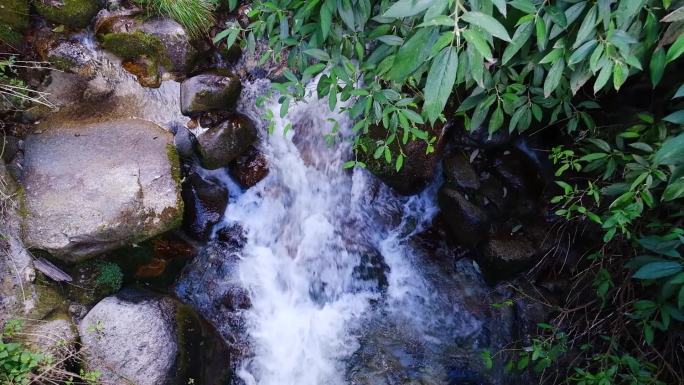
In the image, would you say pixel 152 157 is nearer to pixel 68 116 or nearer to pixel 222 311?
pixel 68 116

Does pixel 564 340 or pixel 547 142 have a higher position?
pixel 547 142

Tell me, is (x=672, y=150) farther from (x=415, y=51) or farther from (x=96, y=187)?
(x=96, y=187)

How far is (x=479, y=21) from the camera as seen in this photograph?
3.34 feet

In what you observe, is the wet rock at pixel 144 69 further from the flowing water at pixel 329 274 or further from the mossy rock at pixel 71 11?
the mossy rock at pixel 71 11

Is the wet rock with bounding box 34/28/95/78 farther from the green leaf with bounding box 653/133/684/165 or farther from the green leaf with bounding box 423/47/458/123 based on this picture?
the green leaf with bounding box 653/133/684/165

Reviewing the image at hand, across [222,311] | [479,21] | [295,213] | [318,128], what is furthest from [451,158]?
[479,21]

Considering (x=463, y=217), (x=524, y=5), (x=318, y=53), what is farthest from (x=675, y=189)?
(x=463, y=217)

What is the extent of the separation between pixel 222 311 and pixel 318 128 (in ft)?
6.80

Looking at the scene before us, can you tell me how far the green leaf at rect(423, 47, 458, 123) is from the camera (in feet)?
3.35

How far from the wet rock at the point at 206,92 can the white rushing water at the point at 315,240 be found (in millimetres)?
260

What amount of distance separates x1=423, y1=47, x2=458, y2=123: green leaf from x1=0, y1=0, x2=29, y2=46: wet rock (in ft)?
12.8

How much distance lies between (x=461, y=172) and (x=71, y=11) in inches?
154

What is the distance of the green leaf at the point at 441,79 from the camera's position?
102 cm

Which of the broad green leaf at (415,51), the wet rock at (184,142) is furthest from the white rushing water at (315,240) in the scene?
the broad green leaf at (415,51)
